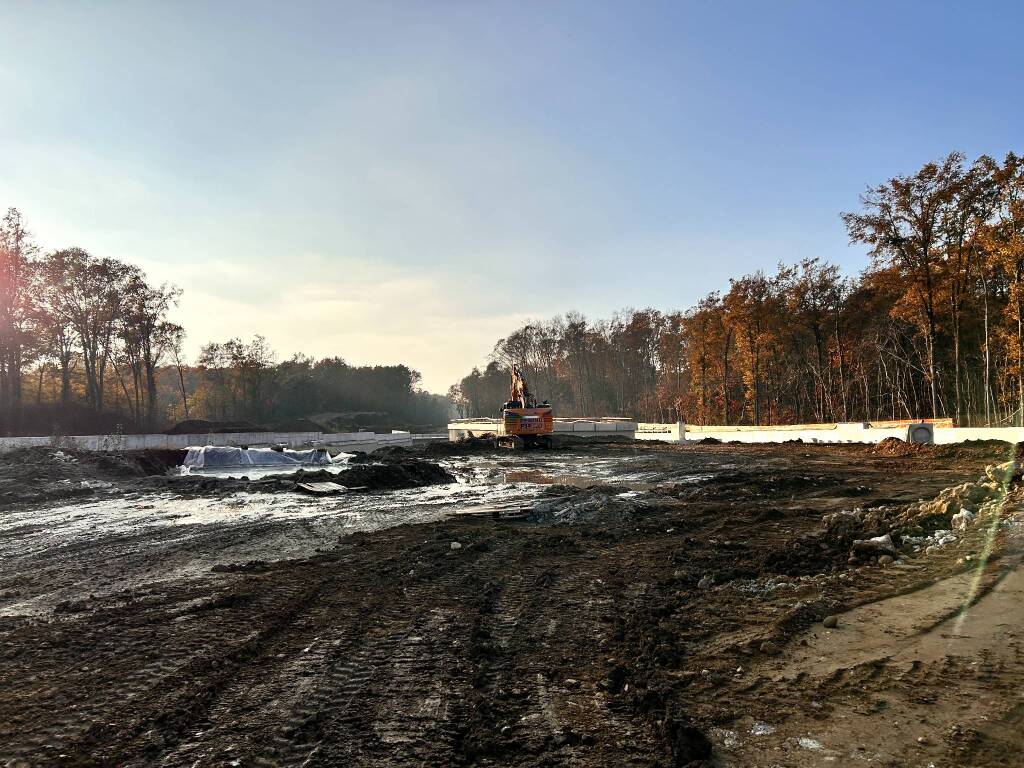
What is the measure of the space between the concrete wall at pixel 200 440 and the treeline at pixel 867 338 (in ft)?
93.4

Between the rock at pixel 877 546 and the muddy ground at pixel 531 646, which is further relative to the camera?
the rock at pixel 877 546

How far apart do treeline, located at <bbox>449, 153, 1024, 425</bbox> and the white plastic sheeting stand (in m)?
29.8

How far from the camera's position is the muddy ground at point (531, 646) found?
131 inches

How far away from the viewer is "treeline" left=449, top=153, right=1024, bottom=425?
27.0 metres

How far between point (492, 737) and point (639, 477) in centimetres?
1756

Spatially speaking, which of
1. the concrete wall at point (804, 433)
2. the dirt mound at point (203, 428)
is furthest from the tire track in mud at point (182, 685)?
the dirt mound at point (203, 428)

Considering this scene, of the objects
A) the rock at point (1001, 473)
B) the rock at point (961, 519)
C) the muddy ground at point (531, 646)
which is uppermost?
the rock at point (1001, 473)

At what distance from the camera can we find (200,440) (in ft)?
126

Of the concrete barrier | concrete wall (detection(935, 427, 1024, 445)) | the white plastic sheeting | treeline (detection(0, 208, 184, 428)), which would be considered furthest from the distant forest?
concrete wall (detection(935, 427, 1024, 445))

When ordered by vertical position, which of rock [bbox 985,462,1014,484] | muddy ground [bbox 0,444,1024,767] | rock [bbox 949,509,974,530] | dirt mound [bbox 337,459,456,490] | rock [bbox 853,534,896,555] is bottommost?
dirt mound [bbox 337,459,456,490]

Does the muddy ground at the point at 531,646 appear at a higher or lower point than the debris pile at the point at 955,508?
lower

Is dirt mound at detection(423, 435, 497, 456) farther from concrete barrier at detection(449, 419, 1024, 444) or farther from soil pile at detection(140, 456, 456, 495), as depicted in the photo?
soil pile at detection(140, 456, 456, 495)

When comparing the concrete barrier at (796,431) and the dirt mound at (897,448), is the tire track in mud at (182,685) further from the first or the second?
the dirt mound at (897,448)

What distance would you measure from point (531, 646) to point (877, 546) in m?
4.88
